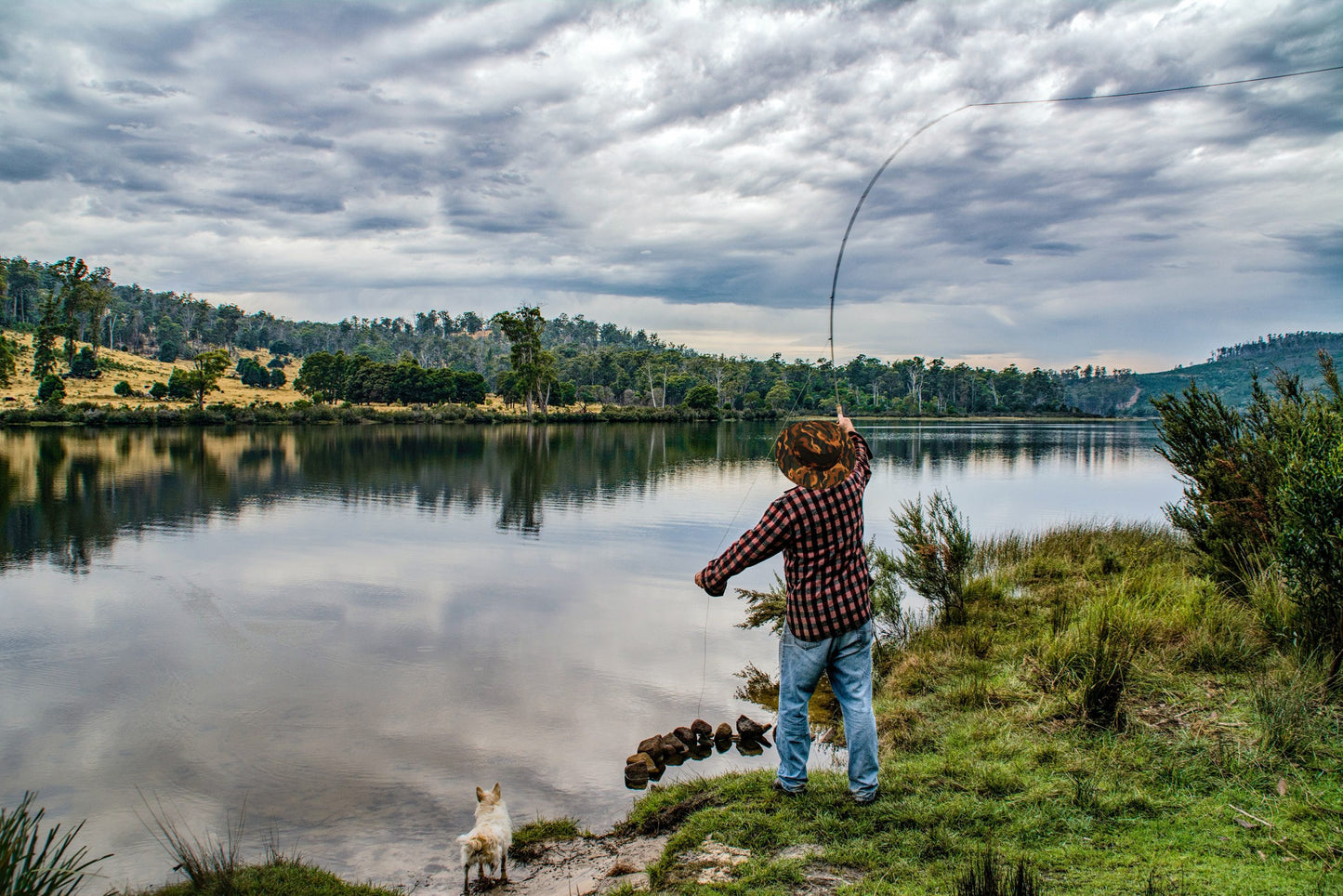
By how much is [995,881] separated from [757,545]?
1.97 metres

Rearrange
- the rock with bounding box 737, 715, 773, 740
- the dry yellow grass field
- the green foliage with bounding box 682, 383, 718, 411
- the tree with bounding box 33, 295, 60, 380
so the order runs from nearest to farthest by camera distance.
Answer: the rock with bounding box 737, 715, 773, 740
the dry yellow grass field
the tree with bounding box 33, 295, 60, 380
the green foliage with bounding box 682, 383, 718, 411

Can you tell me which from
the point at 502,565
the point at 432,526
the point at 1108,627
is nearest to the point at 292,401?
the point at 432,526

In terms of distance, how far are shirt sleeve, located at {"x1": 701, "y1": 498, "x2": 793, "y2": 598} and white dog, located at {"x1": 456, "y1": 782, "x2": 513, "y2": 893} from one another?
2.32 metres

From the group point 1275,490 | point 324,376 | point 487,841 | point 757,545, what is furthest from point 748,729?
point 324,376

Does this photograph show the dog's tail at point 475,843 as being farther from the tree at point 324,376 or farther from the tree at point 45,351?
the tree at point 324,376

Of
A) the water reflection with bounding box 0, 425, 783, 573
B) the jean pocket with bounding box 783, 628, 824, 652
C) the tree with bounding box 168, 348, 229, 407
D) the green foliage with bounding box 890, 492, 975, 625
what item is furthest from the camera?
the tree with bounding box 168, 348, 229, 407

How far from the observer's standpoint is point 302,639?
38.8ft

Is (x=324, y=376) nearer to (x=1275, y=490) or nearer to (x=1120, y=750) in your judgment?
(x=1275, y=490)

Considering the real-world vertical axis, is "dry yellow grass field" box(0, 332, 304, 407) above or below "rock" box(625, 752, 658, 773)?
above

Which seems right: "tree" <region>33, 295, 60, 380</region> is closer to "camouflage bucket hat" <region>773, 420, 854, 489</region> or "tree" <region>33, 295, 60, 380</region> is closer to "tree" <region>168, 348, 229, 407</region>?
"tree" <region>168, 348, 229, 407</region>

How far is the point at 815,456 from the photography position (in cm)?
439

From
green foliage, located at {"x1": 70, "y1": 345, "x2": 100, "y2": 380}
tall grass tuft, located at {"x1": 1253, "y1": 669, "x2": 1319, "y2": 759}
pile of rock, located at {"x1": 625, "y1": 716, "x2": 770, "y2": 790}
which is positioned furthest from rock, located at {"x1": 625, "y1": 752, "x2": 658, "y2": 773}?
green foliage, located at {"x1": 70, "y1": 345, "x2": 100, "y2": 380}

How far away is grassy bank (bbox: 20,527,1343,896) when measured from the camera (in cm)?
381

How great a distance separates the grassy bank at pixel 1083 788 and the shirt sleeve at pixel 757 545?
1.60 m
